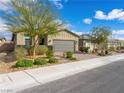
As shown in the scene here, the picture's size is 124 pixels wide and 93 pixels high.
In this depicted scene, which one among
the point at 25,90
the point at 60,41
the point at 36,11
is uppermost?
the point at 36,11

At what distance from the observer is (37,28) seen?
1948cm

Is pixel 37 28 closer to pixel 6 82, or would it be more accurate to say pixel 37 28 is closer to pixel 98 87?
pixel 6 82

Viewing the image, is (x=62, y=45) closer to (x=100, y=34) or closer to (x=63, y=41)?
(x=63, y=41)

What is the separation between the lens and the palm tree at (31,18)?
1878 centimetres

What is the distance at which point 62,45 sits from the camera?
3161 cm

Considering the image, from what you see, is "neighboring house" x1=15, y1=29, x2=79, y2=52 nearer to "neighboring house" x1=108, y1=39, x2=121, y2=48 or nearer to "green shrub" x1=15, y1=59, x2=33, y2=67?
"green shrub" x1=15, y1=59, x2=33, y2=67

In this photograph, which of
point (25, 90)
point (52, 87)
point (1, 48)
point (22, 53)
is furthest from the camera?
point (1, 48)

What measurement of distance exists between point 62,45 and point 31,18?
43.8 feet

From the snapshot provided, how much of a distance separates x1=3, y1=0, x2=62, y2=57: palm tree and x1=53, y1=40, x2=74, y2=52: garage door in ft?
36.2

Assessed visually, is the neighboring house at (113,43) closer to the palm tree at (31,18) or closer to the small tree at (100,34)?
the small tree at (100,34)

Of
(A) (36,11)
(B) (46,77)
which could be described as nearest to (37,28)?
(A) (36,11)

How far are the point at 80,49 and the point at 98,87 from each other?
25505 mm

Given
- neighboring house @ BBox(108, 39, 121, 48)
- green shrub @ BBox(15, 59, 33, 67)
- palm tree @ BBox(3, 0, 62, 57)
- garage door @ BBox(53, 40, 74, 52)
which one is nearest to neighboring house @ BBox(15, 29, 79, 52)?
garage door @ BBox(53, 40, 74, 52)

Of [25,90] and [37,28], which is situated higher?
[37,28]
